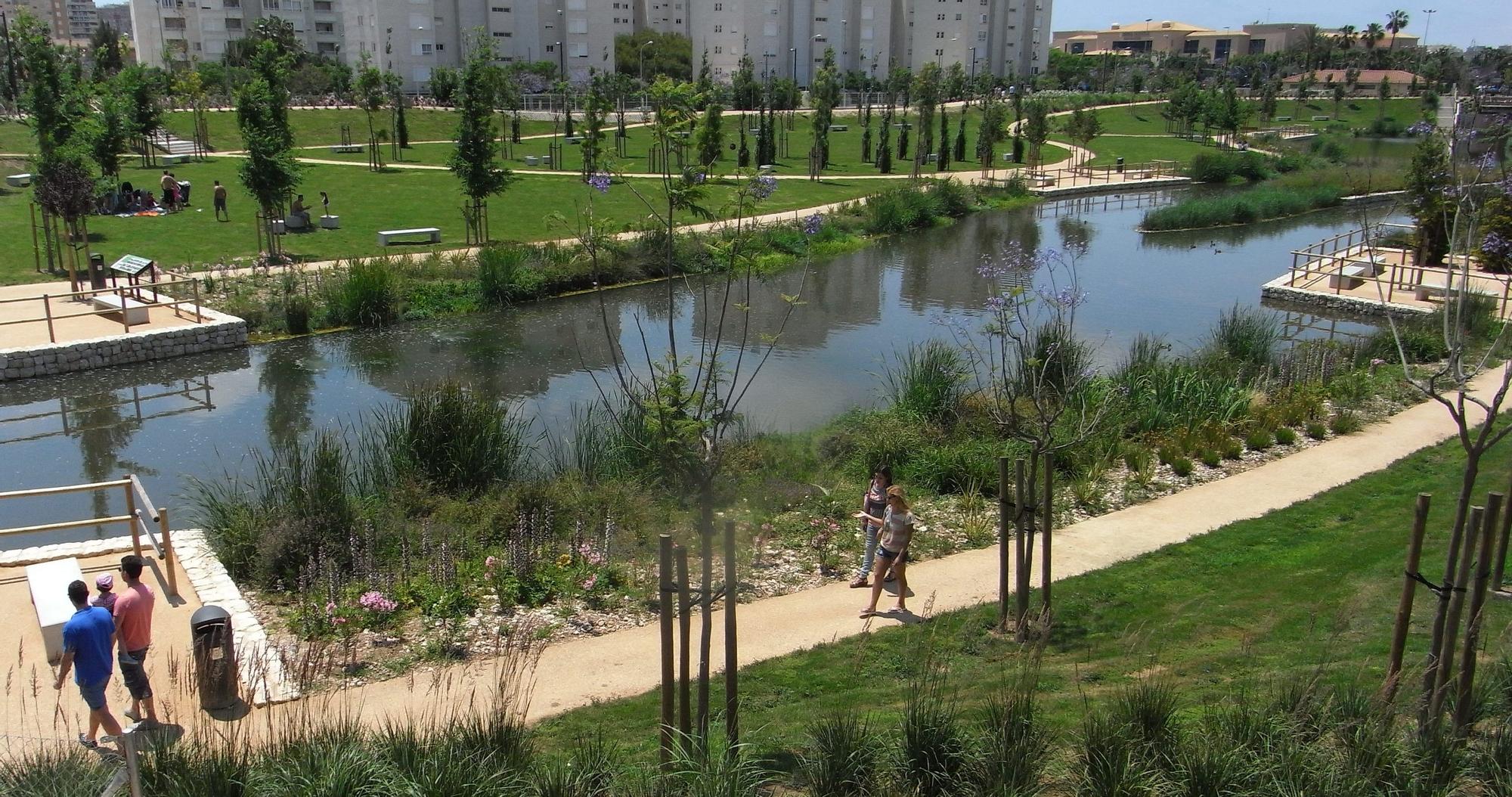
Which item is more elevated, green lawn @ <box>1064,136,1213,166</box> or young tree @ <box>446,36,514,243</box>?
young tree @ <box>446,36,514,243</box>

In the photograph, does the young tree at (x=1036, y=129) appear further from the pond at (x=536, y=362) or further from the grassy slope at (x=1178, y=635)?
the grassy slope at (x=1178, y=635)

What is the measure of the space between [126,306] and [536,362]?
7809mm

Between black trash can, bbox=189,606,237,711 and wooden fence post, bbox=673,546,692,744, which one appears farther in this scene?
black trash can, bbox=189,606,237,711

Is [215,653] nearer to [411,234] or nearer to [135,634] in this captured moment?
[135,634]

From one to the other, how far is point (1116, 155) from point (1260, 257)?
31.8m

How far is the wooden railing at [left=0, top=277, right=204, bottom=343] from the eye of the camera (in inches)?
847

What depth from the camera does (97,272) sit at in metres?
23.7

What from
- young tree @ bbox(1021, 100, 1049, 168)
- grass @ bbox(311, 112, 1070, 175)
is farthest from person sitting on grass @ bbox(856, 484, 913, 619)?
young tree @ bbox(1021, 100, 1049, 168)

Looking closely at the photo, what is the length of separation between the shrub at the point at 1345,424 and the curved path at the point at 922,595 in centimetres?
14

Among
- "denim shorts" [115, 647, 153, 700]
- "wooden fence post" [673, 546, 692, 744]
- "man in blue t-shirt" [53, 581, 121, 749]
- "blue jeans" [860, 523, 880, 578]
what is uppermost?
"wooden fence post" [673, 546, 692, 744]

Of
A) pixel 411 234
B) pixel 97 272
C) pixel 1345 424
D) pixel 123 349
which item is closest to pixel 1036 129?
pixel 411 234

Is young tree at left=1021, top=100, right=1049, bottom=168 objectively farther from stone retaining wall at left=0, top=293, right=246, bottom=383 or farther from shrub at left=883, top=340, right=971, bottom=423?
stone retaining wall at left=0, top=293, right=246, bottom=383

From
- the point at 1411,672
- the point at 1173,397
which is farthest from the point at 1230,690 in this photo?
the point at 1173,397

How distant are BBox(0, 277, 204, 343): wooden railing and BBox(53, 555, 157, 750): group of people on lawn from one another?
597 inches
